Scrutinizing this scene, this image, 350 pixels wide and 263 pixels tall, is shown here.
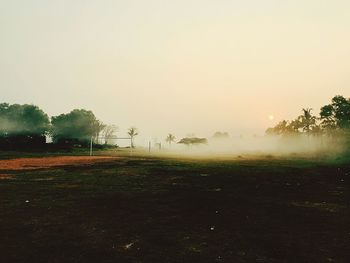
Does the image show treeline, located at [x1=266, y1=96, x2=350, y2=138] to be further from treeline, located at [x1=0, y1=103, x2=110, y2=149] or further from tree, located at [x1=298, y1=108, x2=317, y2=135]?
treeline, located at [x1=0, y1=103, x2=110, y2=149]

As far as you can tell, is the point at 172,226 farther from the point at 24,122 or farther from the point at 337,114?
the point at 24,122

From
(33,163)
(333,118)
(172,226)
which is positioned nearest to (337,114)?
(333,118)

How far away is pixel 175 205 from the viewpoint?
10.8 meters

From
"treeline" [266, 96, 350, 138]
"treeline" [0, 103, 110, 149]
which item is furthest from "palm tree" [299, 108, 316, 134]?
"treeline" [0, 103, 110, 149]

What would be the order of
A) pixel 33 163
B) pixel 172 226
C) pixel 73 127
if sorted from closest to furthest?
pixel 172 226
pixel 33 163
pixel 73 127

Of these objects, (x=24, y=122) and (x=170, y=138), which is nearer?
(x=24, y=122)

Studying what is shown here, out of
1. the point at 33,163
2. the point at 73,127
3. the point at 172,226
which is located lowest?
the point at 172,226

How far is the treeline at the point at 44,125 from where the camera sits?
91.4 metres

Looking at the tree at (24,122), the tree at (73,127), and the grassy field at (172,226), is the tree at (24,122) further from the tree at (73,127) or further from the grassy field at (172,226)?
the grassy field at (172,226)

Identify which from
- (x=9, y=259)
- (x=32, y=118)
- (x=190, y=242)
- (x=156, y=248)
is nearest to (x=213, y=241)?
(x=190, y=242)

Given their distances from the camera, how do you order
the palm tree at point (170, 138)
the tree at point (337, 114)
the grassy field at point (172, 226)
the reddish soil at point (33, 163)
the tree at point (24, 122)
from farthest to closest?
the palm tree at point (170, 138) < the tree at point (24, 122) < the tree at point (337, 114) < the reddish soil at point (33, 163) < the grassy field at point (172, 226)

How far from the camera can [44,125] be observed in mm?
95812

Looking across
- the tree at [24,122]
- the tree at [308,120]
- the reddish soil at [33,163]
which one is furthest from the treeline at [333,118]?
the tree at [24,122]

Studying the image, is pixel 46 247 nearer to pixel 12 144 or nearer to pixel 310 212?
pixel 310 212
